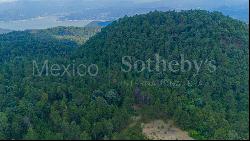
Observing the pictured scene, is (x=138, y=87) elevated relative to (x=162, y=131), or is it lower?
elevated

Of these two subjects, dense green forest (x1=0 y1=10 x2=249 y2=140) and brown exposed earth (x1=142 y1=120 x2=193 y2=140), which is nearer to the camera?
brown exposed earth (x1=142 y1=120 x2=193 y2=140)

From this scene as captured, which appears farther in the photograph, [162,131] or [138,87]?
[138,87]

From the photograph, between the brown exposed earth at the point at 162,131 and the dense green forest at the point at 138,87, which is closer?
the brown exposed earth at the point at 162,131

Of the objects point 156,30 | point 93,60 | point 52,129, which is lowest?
point 52,129

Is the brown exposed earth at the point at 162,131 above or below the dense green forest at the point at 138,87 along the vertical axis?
below

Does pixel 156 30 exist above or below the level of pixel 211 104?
above

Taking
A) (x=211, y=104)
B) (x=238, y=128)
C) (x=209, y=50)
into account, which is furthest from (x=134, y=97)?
(x=209, y=50)

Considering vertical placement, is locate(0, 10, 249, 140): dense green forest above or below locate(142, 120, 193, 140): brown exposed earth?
above

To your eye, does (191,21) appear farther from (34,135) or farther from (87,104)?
(34,135)
